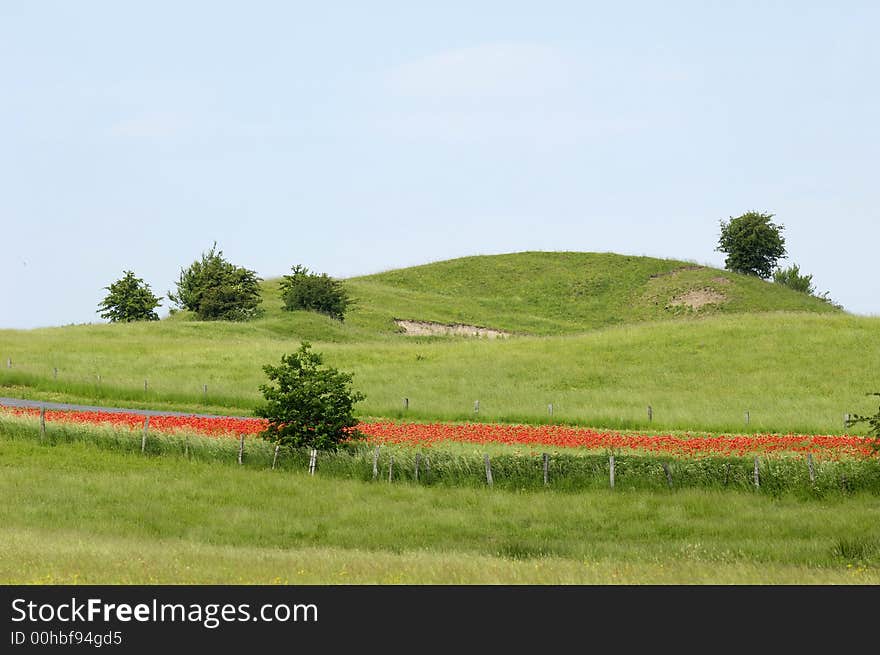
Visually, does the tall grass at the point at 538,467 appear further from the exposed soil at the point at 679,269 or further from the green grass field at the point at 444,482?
the exposed soil at the point at 679,269

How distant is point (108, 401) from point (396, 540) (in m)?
40.6

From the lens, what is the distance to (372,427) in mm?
45906

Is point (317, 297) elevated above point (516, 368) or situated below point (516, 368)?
above

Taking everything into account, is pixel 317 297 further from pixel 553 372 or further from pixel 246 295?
pixel 553 372

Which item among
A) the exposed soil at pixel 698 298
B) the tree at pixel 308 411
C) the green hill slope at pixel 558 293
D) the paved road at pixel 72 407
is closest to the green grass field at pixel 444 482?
the tree at pixel 308 411

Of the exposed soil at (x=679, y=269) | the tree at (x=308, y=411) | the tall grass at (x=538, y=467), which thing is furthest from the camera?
the exposed soil at (x=679, y=269)

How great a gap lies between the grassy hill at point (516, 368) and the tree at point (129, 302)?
27.1 ft

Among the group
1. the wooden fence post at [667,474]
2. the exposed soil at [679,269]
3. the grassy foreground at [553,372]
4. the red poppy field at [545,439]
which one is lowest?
the wooden fence post at [667,474]

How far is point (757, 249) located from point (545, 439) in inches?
4962

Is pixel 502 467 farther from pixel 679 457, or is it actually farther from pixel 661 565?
pixel 661 565

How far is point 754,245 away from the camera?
521 feet

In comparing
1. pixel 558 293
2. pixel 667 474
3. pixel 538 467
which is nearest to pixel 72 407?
pixel 538 467

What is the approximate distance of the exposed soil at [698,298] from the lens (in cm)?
13700

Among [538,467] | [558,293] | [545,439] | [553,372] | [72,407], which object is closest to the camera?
[538,467]
